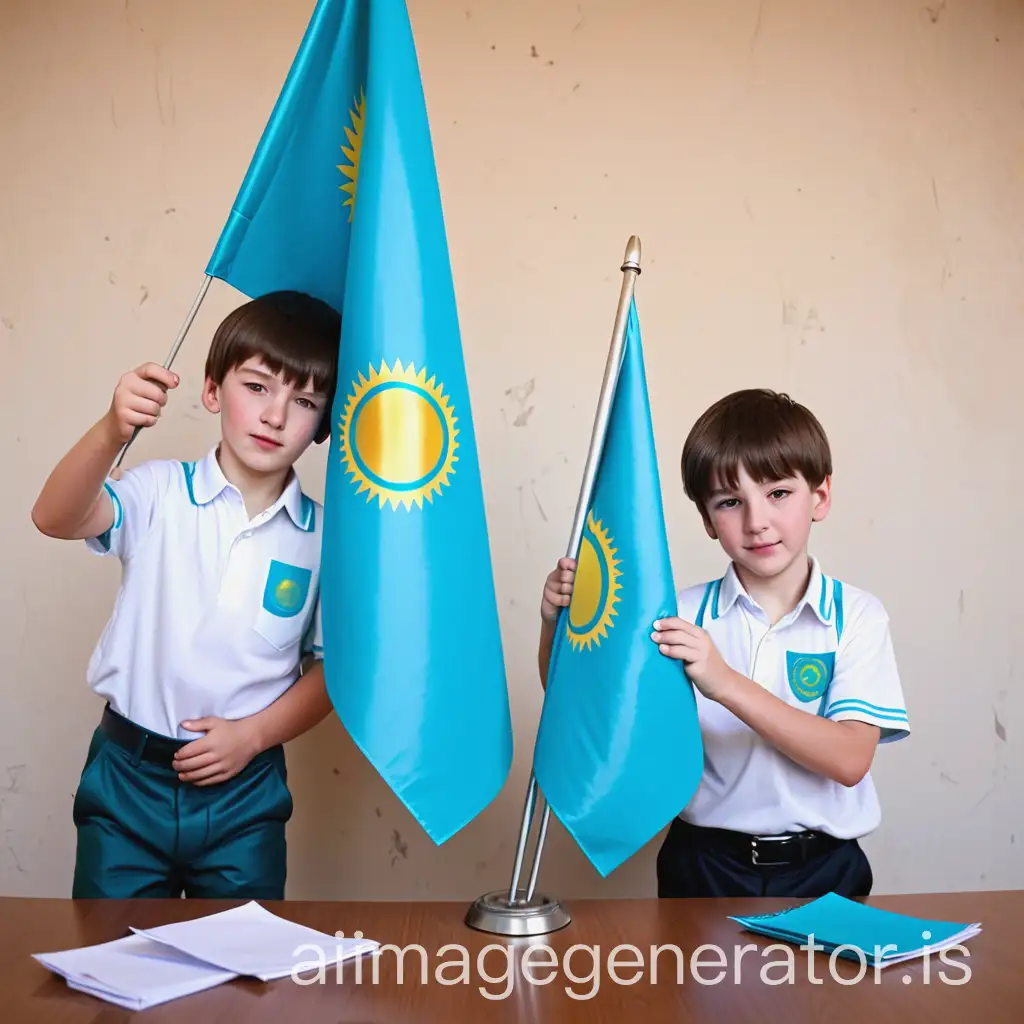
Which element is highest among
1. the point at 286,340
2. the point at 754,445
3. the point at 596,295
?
the point at 596,295

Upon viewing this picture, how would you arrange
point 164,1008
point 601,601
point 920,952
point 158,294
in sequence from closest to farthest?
point 164,1008 < point 920,952 < point 601,601 < point 158,294

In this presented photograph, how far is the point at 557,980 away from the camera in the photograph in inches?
34.8

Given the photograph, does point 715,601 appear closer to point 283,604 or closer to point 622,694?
point 622,694

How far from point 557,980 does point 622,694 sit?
32cm

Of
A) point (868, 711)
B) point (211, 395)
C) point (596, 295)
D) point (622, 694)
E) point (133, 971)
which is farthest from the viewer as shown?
point (596, 295)

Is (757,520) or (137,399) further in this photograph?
(757,520)

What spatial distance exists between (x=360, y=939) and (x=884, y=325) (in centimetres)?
160

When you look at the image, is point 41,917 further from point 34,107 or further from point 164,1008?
point 34,107

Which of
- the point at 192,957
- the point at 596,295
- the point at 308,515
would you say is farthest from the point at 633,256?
the point at 192,957

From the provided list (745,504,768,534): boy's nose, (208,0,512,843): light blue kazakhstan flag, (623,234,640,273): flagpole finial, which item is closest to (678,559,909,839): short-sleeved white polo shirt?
(745,504,768,534): boy's nose

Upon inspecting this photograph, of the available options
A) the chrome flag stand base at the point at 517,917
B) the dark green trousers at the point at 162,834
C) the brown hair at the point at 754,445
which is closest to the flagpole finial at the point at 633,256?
the brown hair at the point at 754,445

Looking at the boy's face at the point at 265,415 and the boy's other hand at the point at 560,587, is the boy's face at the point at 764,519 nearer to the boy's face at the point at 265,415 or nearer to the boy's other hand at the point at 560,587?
the boy's other hand at the point at 560,587

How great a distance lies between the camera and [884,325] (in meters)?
2.04

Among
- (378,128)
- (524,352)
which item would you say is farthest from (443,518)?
(524,352)
